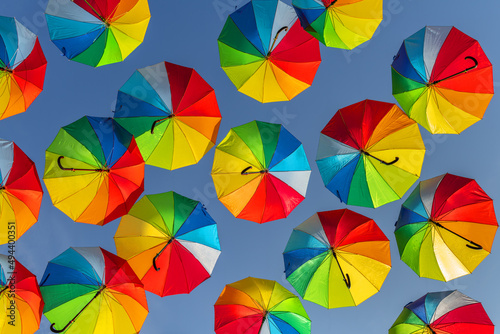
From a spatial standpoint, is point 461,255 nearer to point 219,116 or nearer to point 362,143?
point 362,143

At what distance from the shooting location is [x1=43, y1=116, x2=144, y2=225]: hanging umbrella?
879 centimetres

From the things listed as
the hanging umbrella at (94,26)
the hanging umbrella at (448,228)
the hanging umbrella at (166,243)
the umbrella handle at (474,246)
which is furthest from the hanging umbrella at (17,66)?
the umbrella handle at (474,246)

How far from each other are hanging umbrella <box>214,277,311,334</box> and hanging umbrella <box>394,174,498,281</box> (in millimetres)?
3123

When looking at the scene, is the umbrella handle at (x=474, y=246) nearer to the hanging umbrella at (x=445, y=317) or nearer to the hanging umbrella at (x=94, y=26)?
the hanging umbrella at (x=445, y=317)

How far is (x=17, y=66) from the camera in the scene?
30.8 ft

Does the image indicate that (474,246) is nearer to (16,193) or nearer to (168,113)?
(168,113)

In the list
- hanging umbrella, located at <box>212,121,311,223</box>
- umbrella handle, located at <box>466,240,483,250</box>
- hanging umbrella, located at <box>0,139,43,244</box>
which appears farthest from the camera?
hanging umbrella, located at <box>212,121,311,223</box>

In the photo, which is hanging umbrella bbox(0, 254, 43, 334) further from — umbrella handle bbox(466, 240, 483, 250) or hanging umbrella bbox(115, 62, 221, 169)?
umbrella handle bbox(466, 240, 483, 250)

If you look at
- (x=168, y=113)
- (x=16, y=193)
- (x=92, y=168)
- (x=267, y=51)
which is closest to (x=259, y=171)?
(x=168, y=113)

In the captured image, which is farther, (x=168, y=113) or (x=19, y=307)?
(x=168, y=113)

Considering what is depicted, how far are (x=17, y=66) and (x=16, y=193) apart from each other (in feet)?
9.89

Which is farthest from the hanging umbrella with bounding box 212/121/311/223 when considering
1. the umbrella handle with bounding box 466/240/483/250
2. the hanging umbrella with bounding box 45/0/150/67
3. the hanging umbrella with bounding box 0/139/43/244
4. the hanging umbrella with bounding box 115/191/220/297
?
the hanging umbrella with bounding box 0/139/43/244

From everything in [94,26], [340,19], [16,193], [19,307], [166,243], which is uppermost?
[94,26]

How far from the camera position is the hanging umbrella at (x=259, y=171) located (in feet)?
30.2
